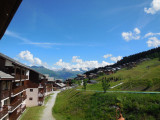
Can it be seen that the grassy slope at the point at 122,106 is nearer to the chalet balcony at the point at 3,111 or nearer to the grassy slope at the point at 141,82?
the grassy slope at the point at 141,82

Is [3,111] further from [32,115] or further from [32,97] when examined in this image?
[32,97]

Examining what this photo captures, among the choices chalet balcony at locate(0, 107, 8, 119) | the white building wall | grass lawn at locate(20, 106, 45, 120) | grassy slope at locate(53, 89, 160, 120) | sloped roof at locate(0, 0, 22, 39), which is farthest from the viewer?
the white building wall

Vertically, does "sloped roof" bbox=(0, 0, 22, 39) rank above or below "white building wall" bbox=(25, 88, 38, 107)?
above

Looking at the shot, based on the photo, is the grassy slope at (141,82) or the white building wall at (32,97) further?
the white building wall at (32,97)

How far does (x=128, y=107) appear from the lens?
23.5 m

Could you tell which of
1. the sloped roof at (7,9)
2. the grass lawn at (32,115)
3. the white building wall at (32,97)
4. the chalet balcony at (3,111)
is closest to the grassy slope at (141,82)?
the white building wall at (32,97)

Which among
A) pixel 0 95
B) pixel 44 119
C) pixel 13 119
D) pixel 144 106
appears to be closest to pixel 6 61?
pixel 0 95

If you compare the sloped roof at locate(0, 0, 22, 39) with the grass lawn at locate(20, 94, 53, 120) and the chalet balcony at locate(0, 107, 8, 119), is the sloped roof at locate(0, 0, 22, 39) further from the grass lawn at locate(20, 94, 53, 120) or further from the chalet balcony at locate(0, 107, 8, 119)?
the grass lawn at locate(20, 94, 53, 120)

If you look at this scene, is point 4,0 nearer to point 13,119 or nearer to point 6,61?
point 6,61

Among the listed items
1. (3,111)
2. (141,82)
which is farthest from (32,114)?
(141,82)

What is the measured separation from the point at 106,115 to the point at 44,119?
12.6 metres

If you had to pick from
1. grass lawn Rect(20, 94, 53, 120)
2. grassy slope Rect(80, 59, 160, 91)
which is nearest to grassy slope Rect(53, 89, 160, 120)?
grass lawn Rect(20, 94, 53, 120)

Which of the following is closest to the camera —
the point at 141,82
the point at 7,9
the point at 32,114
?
the point at 7,9

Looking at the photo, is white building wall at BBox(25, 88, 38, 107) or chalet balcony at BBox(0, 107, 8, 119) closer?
chalet balcony at BBox(0, 107, 8, 119)
